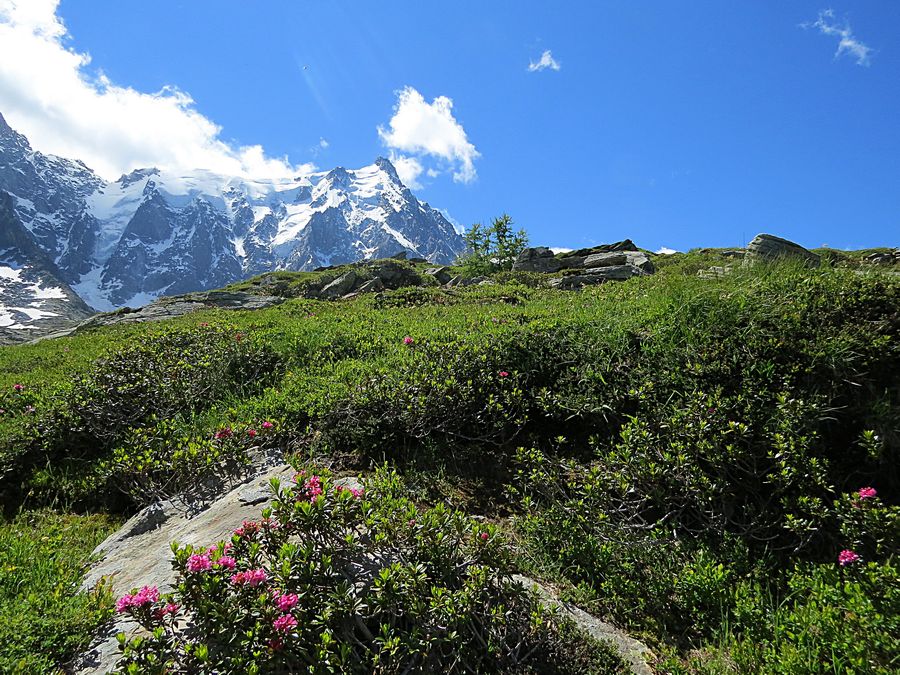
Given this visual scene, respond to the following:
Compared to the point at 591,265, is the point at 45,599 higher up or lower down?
lower down

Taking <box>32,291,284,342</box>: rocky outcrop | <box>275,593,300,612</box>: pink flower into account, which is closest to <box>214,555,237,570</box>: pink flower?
<box>275,593,300,612</box>: pink flower

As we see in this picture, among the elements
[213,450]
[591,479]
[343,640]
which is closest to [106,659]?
[343,640]

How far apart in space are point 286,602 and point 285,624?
0.45 ft

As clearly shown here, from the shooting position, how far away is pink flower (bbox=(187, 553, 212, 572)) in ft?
10.0

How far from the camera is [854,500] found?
386 centimetres

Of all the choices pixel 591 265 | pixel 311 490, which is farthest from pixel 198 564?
pixel 591 265

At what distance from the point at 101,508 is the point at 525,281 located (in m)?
20.7

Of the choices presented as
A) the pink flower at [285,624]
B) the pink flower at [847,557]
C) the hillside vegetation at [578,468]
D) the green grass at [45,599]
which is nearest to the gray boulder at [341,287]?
the hillside vegetation at [578,468]

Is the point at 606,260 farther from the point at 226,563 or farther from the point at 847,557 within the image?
the point at 226,563

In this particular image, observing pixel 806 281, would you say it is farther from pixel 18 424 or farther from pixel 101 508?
pixel 18 424

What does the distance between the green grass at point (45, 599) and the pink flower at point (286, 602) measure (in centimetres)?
157

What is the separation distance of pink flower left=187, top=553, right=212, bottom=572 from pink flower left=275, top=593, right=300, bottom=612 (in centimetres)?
59

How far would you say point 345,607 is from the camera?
9.79 feet

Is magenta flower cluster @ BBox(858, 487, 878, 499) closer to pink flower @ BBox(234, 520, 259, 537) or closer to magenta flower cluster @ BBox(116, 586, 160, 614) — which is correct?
pink flower @ BBox(234, 520, 259, 537)
